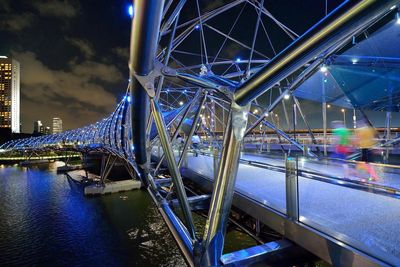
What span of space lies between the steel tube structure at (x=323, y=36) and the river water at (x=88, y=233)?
14.2 metres

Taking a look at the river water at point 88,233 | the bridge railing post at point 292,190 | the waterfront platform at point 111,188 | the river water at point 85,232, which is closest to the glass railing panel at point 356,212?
the bridge railing post at point 292,190

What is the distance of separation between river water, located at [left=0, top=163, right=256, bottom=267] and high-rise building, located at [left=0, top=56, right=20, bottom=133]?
15931 cm

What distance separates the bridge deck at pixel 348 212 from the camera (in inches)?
134

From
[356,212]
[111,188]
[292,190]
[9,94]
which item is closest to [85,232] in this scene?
[111,188]

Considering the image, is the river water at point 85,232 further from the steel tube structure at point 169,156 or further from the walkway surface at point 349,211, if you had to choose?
the steel tube structure at point 169,156

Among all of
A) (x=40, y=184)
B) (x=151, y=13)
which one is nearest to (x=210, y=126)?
(x=40, y=184)

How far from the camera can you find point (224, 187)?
3.54 metres

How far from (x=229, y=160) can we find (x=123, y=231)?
18.3 meters

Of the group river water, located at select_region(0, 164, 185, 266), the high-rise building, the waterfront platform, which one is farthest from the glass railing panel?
the high-rise building

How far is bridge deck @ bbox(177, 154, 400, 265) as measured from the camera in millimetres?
3412

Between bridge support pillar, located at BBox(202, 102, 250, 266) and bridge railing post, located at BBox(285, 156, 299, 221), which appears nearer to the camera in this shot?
bridge support pillar, located at BBox(202, 102, 250, 266)

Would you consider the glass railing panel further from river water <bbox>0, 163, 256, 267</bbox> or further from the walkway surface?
river water <bbox>0, 163, 256, 267</bbox>

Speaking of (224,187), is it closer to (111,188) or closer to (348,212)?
(348,212)

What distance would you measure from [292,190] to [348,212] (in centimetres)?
138
